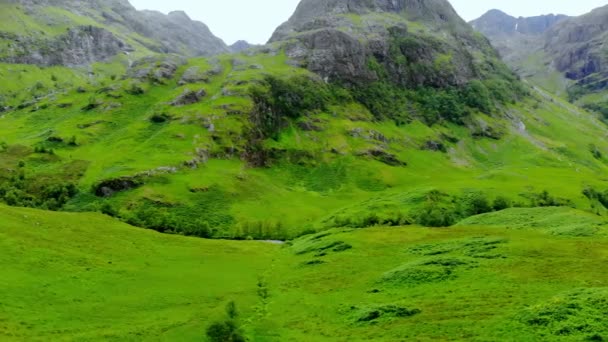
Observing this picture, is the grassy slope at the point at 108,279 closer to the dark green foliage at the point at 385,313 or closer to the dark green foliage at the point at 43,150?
the dark green foliage at the point at 385,313

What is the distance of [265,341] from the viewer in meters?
60.2

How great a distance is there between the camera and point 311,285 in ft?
270

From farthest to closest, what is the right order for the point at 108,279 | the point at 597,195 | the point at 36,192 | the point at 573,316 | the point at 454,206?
the point at 597,195 < the point at 454,206 < the point at 36,192 < the point at 108,279 < the point at 573,316

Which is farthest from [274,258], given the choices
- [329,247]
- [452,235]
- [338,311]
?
[338,311]

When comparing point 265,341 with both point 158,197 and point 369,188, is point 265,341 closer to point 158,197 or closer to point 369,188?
point 158,197

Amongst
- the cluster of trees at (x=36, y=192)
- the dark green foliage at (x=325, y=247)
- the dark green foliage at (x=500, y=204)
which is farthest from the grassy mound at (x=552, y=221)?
the cluster of trees at (x=36, y=192)

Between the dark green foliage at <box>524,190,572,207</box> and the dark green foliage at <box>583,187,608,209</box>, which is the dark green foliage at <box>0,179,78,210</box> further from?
the dark green foliage at <box>583,187,608,209</box>

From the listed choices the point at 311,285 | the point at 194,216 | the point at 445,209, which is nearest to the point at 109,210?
the point at 194,216

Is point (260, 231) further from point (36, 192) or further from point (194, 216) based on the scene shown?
point (36, 192)

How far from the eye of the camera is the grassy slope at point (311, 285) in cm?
5678

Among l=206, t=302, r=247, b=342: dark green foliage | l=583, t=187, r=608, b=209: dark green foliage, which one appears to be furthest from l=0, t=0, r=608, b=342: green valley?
l=583, t=187, r=608, b=209: dark green foliage

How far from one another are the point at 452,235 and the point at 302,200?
76550 mm

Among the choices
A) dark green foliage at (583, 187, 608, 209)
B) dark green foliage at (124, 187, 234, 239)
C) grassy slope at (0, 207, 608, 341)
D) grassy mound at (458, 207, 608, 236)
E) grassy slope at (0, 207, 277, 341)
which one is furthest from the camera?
dark green foliage at (583, 187, 608, 209)

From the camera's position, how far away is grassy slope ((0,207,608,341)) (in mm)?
56781
